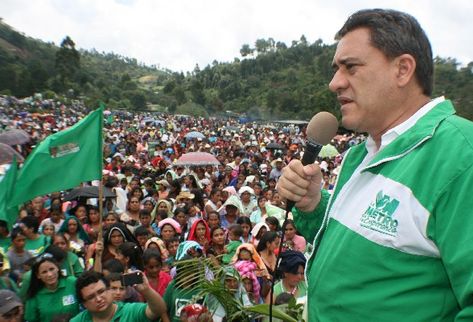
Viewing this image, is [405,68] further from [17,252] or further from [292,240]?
[292,240]

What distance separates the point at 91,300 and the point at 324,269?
8.84ft

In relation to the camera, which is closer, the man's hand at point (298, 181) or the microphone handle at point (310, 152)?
the man's hand at point (298, 181)

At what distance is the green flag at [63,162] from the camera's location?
515cm

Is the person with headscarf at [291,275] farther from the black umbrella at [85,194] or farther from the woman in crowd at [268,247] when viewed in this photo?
the black umbrella at [85,194]

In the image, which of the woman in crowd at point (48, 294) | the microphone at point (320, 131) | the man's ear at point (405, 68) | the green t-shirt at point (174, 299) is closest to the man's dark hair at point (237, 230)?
the woman in crowd at point (48, 294)

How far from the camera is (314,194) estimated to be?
163 cm

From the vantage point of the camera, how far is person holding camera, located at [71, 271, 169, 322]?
359cm

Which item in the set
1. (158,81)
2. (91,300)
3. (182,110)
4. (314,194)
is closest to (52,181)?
(91,300)

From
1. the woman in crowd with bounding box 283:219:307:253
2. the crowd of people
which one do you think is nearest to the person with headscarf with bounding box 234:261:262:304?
the crowd of people

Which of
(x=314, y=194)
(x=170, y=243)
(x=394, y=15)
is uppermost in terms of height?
(x=394, y=15)

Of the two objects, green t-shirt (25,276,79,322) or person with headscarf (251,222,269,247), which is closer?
green t-shirt (25,276,79,322)

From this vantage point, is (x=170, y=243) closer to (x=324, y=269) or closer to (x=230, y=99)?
(x=324, y=269)

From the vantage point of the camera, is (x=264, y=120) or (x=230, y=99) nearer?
(x=264, y=120)

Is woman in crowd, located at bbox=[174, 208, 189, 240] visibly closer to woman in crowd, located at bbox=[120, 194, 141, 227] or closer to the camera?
woman in crowd, located at bbox=[120, 194, 141, 227]
